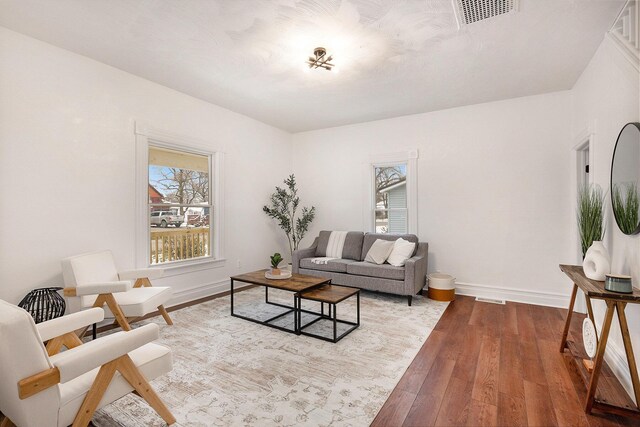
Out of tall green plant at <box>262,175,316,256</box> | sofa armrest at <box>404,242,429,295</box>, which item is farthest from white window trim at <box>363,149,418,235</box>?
tall green plant at <box>262,175,316,256</box>

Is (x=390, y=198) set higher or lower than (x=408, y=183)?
lower

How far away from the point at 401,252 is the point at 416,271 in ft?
1.27

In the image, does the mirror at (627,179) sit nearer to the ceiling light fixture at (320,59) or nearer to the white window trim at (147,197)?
the ceiling light fixture at (320,59)

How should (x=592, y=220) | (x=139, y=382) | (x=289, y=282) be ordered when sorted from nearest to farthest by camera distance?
(x=139, y=382) → (x=592, y=220) → (x=289, y=282)

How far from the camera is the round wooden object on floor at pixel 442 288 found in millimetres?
4305

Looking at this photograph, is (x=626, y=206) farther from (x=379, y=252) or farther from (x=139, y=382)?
(x=139, y=382)

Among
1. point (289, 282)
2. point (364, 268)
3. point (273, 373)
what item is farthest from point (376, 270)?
point (273, 373)

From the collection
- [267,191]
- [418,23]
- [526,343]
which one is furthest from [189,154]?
[526,343]

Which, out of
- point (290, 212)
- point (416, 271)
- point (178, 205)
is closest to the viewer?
point (416, 271)

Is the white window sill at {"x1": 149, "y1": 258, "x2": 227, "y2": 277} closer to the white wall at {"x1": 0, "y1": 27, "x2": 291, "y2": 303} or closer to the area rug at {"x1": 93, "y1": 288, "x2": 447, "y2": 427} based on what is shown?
the white wall at {"x1": 0, "y1": 27, "x2": 291, "y2": 303}

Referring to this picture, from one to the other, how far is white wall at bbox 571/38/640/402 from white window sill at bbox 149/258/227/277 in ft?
15.0

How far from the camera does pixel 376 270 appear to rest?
170 inches

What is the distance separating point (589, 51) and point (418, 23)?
6.22ft

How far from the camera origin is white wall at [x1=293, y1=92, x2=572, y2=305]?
4086mm
